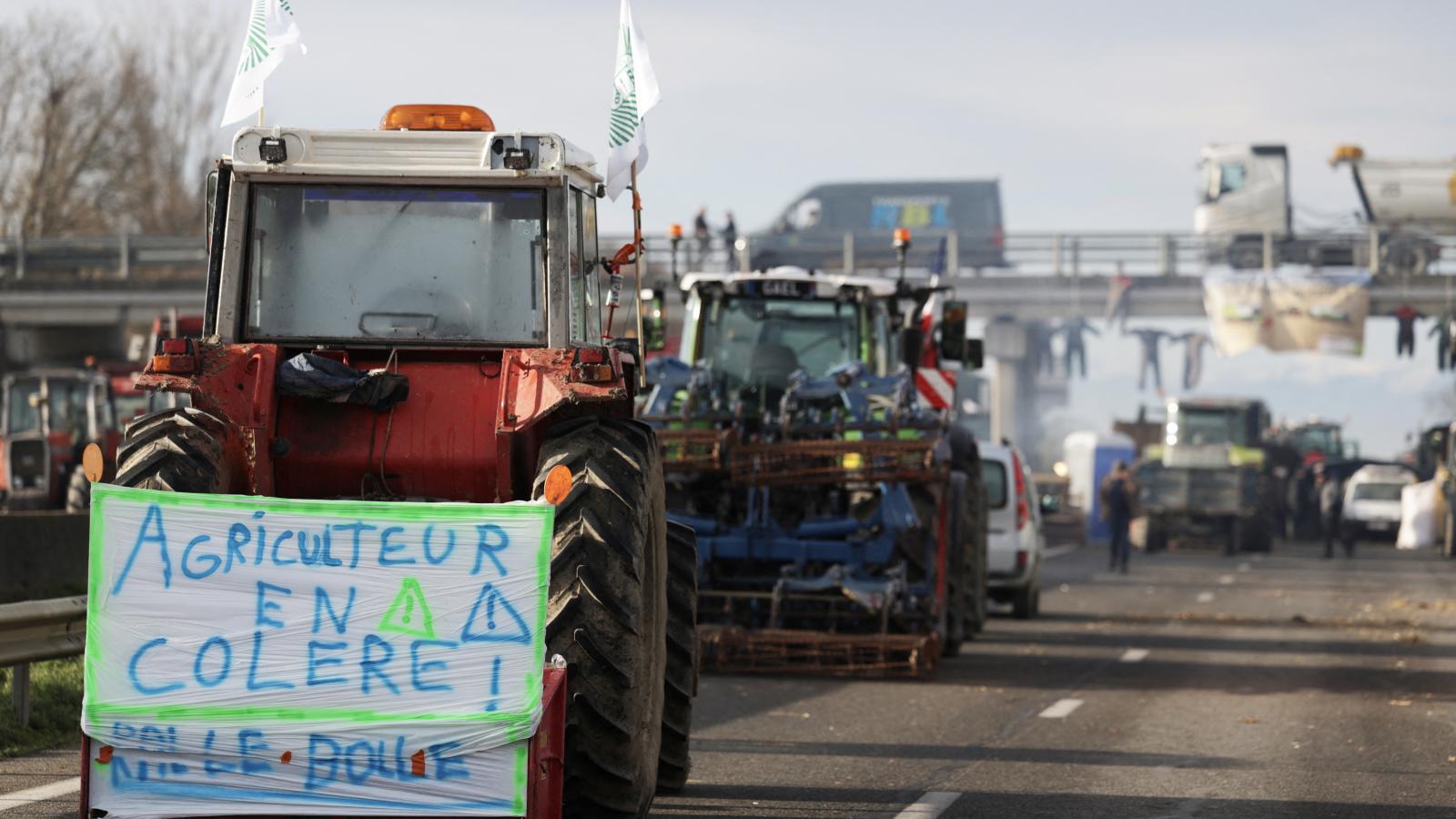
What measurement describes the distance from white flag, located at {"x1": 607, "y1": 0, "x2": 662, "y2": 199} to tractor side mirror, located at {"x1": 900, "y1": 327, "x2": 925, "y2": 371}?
28.0 feet

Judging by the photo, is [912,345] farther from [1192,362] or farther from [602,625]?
[1192,362]

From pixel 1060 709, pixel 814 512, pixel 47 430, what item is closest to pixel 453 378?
pixel 1060 709

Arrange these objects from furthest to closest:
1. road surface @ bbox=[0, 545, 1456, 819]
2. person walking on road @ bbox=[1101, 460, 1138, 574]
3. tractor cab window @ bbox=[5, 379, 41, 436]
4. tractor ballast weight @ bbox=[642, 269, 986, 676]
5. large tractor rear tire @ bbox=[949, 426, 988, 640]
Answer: person walking on road @ bbox=[1101, 460, 1138, 574] < tractor cab window @ bbox=[5, 379, 41, 436] < large tractor rear tire @ bbox=[949, 426, 988, 640] < tractor ballast weight @ bbox=[642, 269, 986, 676] < road surface @ bbox=[0, 545, 1456, 819]

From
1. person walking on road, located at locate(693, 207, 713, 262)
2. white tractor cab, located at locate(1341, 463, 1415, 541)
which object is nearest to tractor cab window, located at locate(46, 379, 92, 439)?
person walking on road, located at locate(693, 207, 713, 262)

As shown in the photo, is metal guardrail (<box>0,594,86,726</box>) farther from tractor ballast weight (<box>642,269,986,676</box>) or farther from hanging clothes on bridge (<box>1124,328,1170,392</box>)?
hanging clothes on bridge (<box>1124,328,1170,392</box>)

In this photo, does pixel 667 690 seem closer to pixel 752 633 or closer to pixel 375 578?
pixel 375 578

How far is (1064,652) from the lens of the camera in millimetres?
19141

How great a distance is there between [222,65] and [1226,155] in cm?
2920

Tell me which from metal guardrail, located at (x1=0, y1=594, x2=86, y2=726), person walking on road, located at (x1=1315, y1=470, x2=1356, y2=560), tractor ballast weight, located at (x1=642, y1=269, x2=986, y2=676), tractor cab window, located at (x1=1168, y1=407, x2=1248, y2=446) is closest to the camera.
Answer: metal guardrail, located at (x1=0, y1=594, x2=86, y2=726)

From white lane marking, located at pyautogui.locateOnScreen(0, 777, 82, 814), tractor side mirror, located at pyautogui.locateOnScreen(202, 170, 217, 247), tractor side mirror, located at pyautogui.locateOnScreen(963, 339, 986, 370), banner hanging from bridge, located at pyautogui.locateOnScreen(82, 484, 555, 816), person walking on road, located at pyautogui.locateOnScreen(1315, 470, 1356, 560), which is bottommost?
person walking on road, located at pyautogui.locateOnScreen(1315, 470, 1356, 560)

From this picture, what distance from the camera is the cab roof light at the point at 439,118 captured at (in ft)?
30.1

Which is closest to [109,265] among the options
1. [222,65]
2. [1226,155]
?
[222,65]

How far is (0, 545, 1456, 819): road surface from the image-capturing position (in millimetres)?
9828

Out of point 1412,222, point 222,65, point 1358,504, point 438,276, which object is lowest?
point 1358,504
